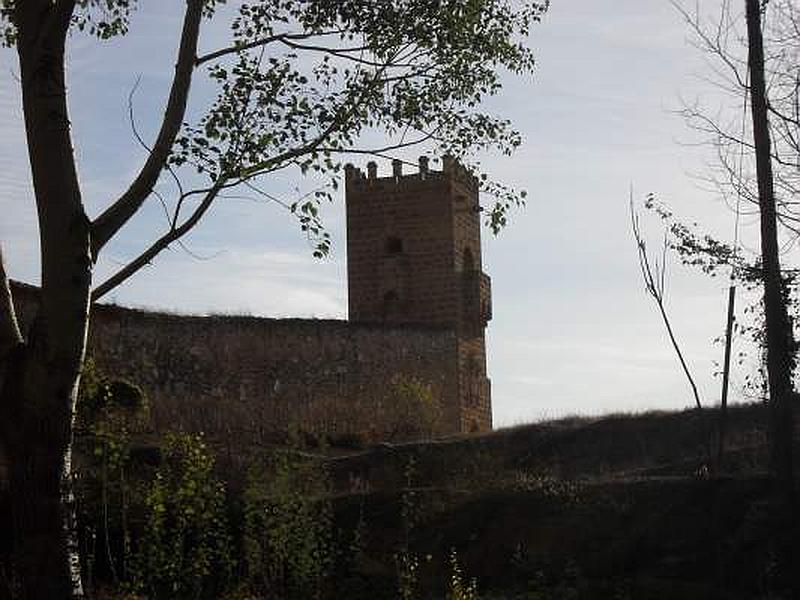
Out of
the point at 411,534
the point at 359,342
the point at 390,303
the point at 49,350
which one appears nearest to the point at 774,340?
the point at 411,534

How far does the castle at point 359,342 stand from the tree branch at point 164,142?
24.8 feet

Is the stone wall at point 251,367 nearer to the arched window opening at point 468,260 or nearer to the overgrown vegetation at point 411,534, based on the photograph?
the arched window opening at point 468,260

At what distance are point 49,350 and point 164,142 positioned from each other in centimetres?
155

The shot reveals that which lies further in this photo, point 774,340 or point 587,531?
point 774,340

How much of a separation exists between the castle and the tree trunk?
27.4 ft

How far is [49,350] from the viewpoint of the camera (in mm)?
6766

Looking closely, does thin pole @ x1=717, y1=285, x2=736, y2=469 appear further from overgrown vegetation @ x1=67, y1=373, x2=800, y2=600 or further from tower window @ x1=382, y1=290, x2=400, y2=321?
tower window @ x1=382, y1=290, x2=400, y2=321

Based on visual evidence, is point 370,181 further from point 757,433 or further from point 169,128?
point 169,128

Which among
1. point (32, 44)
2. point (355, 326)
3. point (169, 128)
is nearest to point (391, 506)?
point (169, 128)

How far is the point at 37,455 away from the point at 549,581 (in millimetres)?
5109

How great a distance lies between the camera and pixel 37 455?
666cm

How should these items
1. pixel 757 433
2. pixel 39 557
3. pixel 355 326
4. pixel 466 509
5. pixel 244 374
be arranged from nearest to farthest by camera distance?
pixel 39 557, pixel 466 509, pixel 757 433, pixel 244 374, pixel 355 326

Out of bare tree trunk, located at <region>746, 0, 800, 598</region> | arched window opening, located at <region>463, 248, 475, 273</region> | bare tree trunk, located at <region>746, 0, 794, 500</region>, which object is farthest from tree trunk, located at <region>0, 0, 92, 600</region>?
arched window opening, located at <region>463, 248, 475, 273</region>

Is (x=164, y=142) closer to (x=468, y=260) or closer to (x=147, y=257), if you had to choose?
(x=147, y=257)
